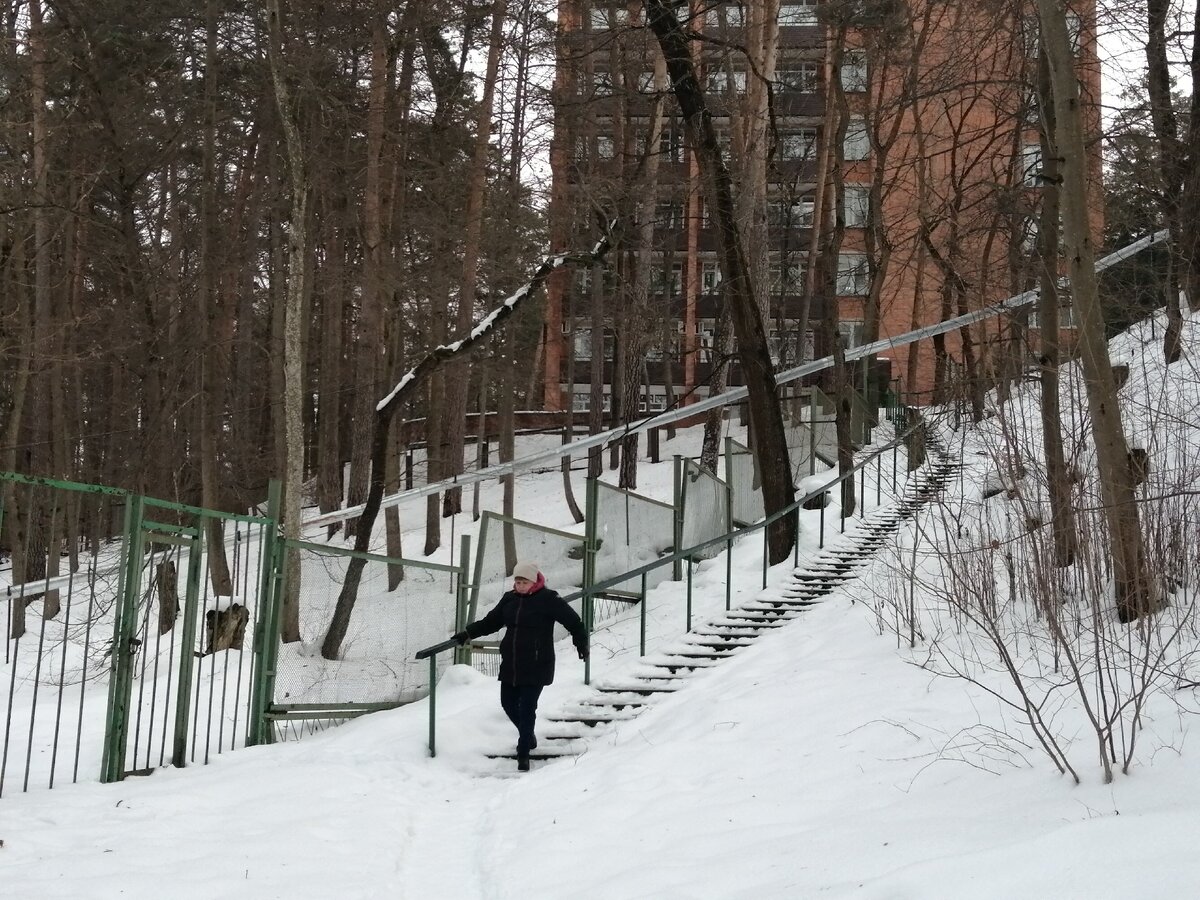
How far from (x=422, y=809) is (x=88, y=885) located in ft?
8.41

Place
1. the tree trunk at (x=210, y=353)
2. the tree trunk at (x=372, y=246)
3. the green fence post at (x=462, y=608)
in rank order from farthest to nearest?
the tree trunk at (x=210, y=353) < the tree trunk at (x=372, y=246) < the green fence post at (x=462, y=608)

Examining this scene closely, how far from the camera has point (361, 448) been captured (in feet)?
61.5

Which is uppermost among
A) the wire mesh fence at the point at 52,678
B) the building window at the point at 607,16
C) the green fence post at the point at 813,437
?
the building window at the point at 607,16

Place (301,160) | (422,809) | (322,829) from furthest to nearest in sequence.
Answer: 1. (301,160)
2. (422,809)
3. (322,829)

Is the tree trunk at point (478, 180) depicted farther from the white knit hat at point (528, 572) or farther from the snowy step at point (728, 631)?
the white knit hat at point (528, 572)

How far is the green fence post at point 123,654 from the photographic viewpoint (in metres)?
7.48

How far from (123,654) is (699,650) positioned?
5278 mm

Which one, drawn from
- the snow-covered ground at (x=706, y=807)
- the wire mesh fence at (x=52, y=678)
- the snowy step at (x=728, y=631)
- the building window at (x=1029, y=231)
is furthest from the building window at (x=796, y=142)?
the snow-covered ground at (x=706, y=807)

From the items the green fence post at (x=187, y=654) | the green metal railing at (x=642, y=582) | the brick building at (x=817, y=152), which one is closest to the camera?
the green fence post at (x=187, y=654)

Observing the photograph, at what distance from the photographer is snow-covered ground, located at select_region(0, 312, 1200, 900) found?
15.3 ft

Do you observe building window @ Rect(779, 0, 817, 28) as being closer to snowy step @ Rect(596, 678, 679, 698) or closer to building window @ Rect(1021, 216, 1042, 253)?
building window @ Rect(1021, 216, 1042, 253)

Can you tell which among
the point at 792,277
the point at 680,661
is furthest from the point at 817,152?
the point at 680,661

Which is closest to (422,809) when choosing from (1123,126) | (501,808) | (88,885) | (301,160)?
(501,808)

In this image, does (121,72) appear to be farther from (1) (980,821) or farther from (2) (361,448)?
(1) (980,821)
